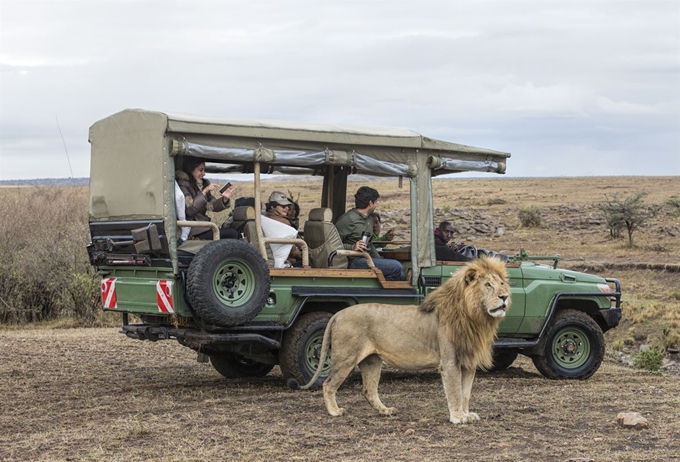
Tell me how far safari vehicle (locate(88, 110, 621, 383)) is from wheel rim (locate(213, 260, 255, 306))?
0.01 m

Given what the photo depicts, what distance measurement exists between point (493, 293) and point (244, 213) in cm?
306

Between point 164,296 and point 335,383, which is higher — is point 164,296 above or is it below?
above

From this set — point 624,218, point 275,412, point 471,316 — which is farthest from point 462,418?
point 624,218

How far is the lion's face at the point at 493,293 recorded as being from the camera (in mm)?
8500

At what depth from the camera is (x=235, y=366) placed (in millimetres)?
11562

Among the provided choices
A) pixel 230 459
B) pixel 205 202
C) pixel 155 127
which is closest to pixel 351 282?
pixel 205 202

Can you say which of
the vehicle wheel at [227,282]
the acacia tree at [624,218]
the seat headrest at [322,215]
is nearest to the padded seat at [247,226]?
the vehicle wheel at [227,282]

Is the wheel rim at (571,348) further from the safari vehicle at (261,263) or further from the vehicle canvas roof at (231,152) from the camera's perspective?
the vehicle canvas roof at (231,152)

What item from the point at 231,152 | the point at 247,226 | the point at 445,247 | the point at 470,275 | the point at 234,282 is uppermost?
the point at 231,152

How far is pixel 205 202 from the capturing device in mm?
9969

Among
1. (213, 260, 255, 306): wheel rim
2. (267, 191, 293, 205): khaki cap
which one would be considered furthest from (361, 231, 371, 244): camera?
(213, 260, 255, 306): wheel rim

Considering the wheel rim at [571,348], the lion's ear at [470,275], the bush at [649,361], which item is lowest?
the bush at [649,361]

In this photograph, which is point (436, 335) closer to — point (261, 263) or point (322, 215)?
point (261, 263)

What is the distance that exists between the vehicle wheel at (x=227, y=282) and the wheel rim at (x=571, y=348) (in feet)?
12.7
